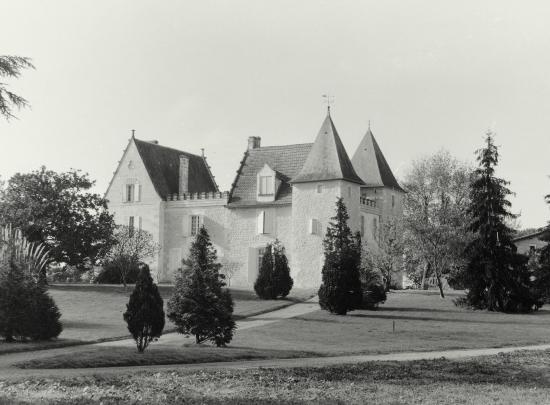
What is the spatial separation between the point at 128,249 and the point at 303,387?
35.8m

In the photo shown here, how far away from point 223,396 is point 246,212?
39.7 m

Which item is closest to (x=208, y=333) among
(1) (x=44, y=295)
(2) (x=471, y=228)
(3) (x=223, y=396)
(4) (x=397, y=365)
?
(1) (x=44, y=295)

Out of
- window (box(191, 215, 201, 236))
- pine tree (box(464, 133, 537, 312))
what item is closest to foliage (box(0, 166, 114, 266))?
window (box(191, 215, 201, 236))

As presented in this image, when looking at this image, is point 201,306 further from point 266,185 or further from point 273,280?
point 266,185

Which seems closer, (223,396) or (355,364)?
(223,396)

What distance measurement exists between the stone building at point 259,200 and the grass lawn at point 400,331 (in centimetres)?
1104

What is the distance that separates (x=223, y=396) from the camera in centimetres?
1451

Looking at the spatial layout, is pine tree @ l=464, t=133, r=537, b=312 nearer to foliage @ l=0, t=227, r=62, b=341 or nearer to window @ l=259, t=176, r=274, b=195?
window @ l=259, t=176, r=274, b=195

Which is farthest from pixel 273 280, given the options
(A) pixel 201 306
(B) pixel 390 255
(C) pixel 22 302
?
(C) pixel 22 302

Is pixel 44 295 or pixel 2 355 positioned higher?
pixel 44 295

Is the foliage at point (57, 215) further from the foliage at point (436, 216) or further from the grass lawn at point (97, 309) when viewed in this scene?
the foliage at point (436, 216)

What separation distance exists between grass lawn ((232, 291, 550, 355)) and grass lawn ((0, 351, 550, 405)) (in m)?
5.48

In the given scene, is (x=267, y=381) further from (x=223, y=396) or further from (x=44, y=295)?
(x=44, y=295)

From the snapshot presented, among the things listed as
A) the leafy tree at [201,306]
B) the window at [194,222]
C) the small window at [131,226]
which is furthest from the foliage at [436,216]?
the leafy tree at [201,306]
